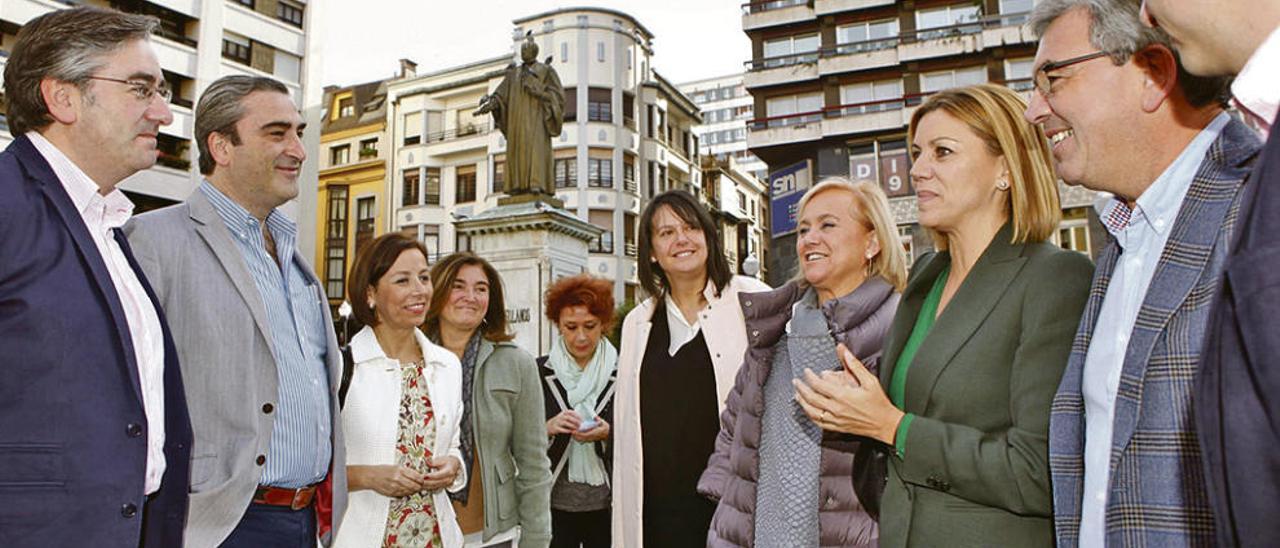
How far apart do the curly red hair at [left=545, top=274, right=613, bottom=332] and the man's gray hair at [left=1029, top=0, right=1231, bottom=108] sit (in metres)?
3.87

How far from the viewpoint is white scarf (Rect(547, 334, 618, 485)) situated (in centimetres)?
482

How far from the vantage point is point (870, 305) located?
9.80 feet

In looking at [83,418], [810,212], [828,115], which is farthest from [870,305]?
[828,115]

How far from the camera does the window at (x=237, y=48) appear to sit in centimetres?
3181

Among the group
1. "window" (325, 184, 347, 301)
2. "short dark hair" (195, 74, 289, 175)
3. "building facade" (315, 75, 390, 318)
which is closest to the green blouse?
"short dark hair" (195, 74, 289, 175)

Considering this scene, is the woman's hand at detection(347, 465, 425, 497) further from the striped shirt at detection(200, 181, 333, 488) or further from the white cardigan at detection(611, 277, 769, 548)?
the white cardigan at detection(611, 277, 769, 548)

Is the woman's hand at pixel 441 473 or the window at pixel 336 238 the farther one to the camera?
the window at pixel 336 238

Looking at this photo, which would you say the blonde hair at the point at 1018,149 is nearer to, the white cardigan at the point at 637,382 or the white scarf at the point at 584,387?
the white cardigan at the point at 637,382

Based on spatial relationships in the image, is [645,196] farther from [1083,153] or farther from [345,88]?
[1083,153]

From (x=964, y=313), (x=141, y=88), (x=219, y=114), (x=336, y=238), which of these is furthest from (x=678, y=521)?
(x=336, y=238)

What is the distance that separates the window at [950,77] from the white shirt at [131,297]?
35108 mm

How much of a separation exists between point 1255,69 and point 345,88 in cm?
5320

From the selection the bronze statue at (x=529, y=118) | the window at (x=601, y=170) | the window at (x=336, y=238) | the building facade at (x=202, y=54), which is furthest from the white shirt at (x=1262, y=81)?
the window at (x=336, y=238)

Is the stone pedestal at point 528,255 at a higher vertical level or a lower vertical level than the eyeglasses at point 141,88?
higher
